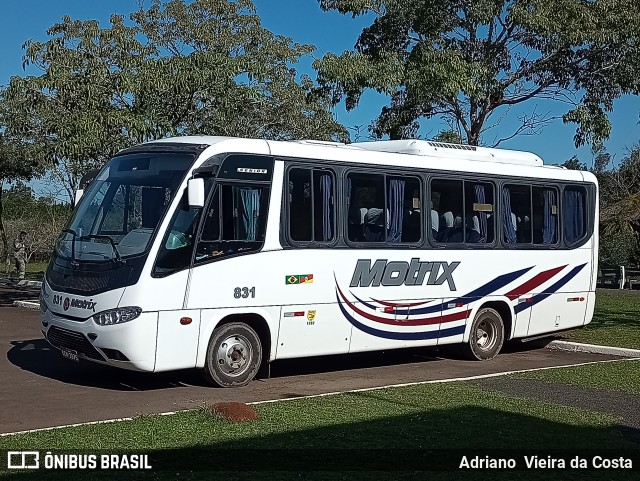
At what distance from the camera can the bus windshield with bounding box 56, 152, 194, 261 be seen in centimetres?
1102

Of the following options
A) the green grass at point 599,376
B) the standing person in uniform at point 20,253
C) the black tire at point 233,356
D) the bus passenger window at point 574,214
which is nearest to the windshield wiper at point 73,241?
the black tire at point 233,356

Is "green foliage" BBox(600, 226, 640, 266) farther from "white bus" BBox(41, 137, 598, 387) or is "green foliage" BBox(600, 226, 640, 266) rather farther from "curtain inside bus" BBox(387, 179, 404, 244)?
"curtain inside bus" BBox(387, 179, 404, 244)

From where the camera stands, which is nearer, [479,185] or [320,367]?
[320,367]

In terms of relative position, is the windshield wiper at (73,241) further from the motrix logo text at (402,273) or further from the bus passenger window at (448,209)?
the bus passenger window at (448,209)

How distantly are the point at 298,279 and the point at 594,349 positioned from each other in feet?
21.0

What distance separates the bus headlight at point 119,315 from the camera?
10.6 meters

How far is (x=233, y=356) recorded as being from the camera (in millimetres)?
11609

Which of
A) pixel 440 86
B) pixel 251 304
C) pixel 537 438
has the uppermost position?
pixel 440 86

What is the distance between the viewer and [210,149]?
37.4 ft

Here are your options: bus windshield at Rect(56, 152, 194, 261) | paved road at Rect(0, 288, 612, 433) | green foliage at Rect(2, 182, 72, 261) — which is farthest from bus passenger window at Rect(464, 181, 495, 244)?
green foliage at Rect(2, 182, 72, 261)

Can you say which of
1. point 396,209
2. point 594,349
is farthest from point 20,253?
point 594,349

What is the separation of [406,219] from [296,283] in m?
2.40

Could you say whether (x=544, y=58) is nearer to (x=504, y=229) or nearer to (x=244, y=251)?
(x=504, y=229)

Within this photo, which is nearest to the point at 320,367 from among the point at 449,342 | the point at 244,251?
the point at 449,342
